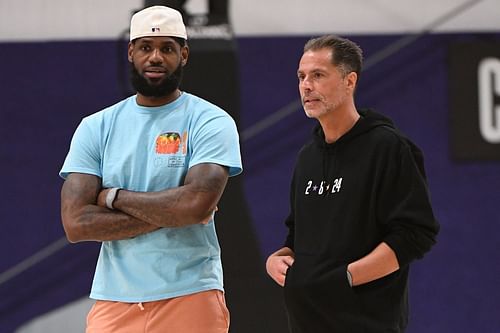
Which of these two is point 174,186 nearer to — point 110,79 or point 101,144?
point 101,144

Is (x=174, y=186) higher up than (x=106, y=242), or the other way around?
(x=174, y=186)

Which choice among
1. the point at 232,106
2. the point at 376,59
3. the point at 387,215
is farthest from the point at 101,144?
the point at 376,59

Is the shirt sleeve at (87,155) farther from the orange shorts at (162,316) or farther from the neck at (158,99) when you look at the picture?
the orange shorts at (162,316)

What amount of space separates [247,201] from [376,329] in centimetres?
326

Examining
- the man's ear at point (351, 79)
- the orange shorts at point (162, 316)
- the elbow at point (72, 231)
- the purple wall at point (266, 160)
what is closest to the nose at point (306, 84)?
the man's ear at point (351, 79)

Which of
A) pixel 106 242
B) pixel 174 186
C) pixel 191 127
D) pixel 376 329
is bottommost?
pixel 376 329

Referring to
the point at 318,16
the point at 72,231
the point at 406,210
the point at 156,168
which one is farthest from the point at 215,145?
the point at 318,16

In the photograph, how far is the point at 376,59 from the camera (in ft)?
19.0

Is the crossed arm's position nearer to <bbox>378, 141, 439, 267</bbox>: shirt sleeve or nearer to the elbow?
the elbow

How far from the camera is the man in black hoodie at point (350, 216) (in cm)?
251

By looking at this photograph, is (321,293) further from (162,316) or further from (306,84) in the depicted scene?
(306,84)

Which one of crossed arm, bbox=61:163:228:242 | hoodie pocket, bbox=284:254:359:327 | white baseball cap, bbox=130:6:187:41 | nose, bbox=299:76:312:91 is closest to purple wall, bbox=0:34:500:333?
white baseball cap, bbox=130:6:187:41

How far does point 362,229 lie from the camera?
8.38ft

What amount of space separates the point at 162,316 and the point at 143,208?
33 centimetres
